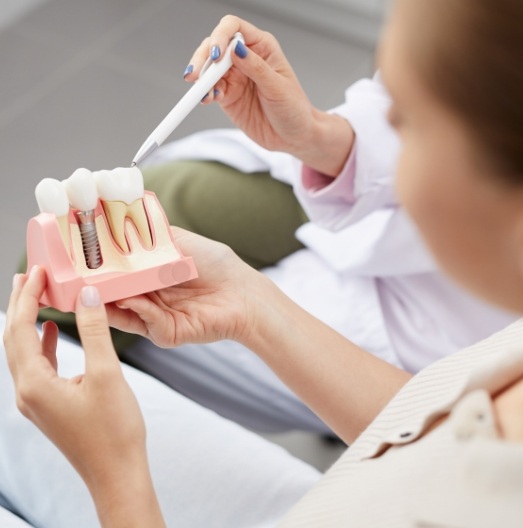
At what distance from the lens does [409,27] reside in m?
0.47

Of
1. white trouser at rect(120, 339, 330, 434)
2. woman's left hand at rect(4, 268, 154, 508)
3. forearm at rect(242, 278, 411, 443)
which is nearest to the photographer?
woman's left hand at rect(4, 268, 154, 508)

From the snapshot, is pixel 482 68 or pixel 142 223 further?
pixel 142 223

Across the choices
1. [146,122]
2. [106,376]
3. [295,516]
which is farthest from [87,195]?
[146,122]

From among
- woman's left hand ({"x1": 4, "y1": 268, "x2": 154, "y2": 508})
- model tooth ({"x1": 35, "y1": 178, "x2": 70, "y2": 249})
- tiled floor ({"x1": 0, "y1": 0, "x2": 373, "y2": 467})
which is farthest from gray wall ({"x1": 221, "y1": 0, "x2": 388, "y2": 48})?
woman's left hand ({"x1": 4, "y1": 268, "x2": 154, "y2": 508})

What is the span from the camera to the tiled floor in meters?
1.95

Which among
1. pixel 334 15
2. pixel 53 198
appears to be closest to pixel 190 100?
pixel 53 198

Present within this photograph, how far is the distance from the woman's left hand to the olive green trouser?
57 centimetres

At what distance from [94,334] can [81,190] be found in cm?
16

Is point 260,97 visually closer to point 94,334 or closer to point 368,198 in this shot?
point 368,198

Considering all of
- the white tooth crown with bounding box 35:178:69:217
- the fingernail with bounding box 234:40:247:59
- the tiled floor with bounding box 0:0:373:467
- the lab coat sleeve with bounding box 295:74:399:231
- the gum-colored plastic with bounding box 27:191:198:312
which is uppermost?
the tiled floor with bounding box 0:0:373:467

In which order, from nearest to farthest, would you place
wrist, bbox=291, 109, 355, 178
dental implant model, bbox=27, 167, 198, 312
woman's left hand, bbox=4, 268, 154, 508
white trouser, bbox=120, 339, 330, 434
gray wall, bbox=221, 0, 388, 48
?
woman's left hand, bbox=4, 268, 154, 508
dental implant model, bbox=27, 167, 198, 312
wrist, bbox=291, 109, 355, 178
white trouser, bbox=120, 339, 330, 434
gray wall, bbox=221, 0, 388, 48

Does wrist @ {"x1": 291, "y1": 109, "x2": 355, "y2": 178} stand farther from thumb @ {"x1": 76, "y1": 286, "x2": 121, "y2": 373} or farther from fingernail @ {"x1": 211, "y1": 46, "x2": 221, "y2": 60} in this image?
thumb @ {"x1": 76, "y1": 286, "x2": 121, "y2": 373}

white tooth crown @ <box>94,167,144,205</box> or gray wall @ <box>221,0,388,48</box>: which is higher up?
gray wall @ <box>221,0,388,48</box>

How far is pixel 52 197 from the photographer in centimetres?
78
